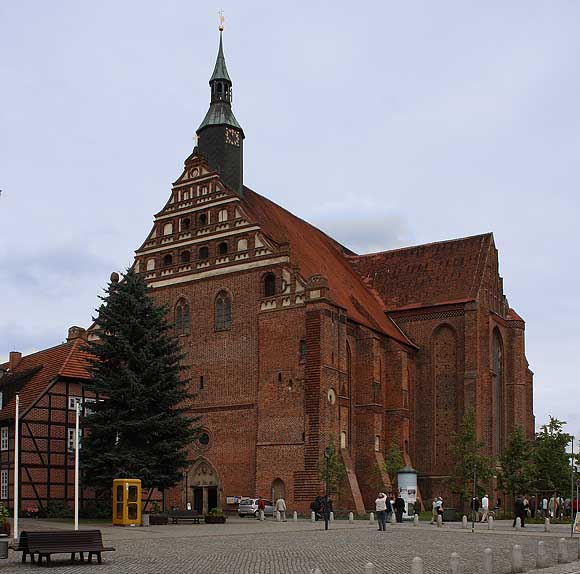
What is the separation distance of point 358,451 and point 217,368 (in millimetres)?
9387

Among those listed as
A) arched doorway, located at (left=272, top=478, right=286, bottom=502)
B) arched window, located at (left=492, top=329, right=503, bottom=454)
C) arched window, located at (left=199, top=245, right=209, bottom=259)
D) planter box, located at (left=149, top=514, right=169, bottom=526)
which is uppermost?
arched window, located at (left=199, top=245, right=209, bottom=259)

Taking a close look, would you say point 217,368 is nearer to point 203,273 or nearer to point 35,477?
point 203,273

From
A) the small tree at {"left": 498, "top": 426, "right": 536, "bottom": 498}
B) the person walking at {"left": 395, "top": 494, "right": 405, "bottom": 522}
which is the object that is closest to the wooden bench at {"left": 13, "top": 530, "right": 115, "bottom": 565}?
the person walking at {"left": 395, "top": 494, "right": 405, "bottom": 522}

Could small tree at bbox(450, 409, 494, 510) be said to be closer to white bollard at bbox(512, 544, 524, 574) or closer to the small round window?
the small round window

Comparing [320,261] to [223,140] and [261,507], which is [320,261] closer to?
[223,140]

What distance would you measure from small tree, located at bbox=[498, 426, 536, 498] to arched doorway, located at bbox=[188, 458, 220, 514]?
1544 cm

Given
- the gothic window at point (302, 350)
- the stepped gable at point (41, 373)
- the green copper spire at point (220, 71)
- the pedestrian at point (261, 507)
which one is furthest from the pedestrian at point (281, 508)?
the green copper spire at point (220, 71)

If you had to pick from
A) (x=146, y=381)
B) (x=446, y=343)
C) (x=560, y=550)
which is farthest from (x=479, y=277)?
(x=560, y=550)

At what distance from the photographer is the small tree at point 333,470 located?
45.4m

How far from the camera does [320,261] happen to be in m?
57.7

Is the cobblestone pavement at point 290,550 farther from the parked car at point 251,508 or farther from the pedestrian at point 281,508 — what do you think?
the parked car at point 251,508

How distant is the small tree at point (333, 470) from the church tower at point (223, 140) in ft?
55.5

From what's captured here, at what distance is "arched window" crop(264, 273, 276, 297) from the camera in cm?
5049

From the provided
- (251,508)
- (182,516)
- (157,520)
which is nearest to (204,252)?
(251,508)
